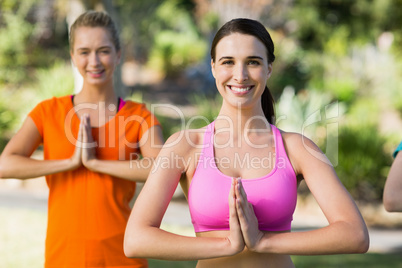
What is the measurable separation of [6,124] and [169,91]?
12234mm

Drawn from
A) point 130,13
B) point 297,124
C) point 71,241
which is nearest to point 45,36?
point 130,13

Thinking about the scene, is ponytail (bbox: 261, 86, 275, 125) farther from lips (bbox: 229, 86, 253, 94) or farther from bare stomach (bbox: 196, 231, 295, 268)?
bare stomach (bbox: 196, 231, 295, 268)

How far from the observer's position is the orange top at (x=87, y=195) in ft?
10.0

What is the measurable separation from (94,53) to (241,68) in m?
1.20

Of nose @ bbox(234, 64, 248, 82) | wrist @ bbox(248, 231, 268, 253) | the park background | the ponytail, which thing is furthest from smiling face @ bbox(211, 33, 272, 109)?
the park background

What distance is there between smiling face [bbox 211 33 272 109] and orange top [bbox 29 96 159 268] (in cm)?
100

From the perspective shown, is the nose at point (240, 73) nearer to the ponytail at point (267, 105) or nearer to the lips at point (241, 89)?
the lips at point (241, 89)

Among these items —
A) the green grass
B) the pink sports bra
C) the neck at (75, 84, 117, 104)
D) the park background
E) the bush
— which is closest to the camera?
the pink sports bra

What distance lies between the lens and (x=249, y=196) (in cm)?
216

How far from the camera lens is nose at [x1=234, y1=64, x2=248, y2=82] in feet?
7.25

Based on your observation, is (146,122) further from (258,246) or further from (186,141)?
(258,246)

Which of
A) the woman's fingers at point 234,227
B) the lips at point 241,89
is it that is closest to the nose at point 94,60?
the lips at point 241,89

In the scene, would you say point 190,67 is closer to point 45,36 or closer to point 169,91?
point 169,91

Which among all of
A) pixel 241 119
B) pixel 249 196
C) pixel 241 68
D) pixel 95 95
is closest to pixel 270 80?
pixel 95 95
